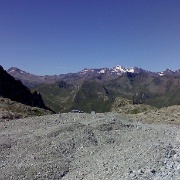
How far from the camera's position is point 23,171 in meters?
23.2

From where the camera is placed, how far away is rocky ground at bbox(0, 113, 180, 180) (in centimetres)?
2102

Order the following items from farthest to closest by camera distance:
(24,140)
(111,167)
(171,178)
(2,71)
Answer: (2,71) → (24,140) → (111,167) → (171,178)

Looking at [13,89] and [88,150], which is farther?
[13,89]

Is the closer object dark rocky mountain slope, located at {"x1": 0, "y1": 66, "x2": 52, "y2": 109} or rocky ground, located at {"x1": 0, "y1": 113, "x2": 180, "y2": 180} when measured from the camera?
rocky ground, located at {"x1": 0, "y1": 113, "x2": 180, "y2": 180}

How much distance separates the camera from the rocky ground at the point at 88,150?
68.9 feet

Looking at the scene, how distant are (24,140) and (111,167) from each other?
39.9 feet

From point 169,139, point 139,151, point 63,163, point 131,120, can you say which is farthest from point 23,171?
point 131,120

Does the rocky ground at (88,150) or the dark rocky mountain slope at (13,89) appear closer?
the rocky ground at (88,150)

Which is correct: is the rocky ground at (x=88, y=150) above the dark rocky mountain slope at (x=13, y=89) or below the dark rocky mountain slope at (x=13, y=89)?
below

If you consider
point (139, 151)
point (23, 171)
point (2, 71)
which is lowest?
point (23, 171)

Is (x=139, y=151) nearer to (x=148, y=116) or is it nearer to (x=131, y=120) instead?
(x=131, y=120)

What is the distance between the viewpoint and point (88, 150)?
27.9 metres

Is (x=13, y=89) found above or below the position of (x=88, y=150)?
above

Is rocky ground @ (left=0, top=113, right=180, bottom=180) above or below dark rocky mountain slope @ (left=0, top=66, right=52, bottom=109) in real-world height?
below
